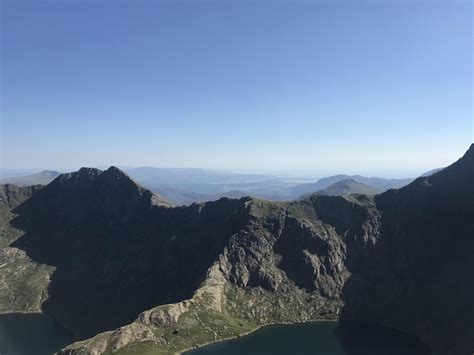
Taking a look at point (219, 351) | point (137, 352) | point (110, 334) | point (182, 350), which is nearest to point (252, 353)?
point (219, 351)

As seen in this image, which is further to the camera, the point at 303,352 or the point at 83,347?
the point at 303,352

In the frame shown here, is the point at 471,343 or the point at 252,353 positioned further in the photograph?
the point at 252,353

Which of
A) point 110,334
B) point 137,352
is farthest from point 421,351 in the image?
point 110,334

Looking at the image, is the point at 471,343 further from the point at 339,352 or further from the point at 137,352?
the point at 137,352

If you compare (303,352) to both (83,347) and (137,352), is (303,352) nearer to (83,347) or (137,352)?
(137,352)

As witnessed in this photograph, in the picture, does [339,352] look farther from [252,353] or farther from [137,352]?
[137,352]

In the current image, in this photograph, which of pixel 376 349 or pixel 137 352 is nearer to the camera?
pixel 137 352

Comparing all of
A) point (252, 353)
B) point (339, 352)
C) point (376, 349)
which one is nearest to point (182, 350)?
point (252, 353)
